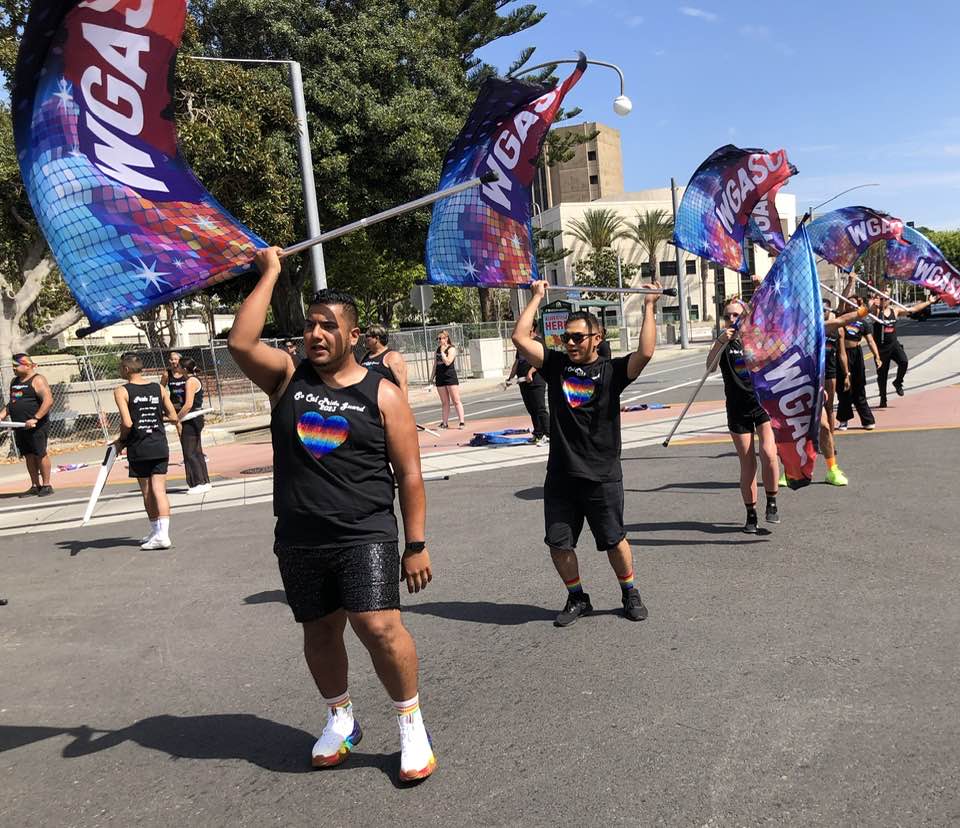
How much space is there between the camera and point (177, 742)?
139 inches

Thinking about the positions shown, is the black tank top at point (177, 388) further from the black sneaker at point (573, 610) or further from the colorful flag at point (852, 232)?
the colorful flag at point (852, 232)

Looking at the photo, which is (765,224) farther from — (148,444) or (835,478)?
(148,444)

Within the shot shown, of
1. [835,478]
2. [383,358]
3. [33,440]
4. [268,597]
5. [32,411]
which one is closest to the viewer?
[268,597]

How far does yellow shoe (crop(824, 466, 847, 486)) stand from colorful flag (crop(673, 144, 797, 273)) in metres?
2.25

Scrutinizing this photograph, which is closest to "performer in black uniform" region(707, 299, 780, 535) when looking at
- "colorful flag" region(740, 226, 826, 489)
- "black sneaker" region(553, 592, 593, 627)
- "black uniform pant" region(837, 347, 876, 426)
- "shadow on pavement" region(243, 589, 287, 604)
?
"colorful flag" region(740, 226, 826, 489)

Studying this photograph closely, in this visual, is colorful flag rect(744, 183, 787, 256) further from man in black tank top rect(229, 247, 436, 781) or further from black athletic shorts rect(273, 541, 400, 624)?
black athletic shorts rect(273, 541, 400, 624)

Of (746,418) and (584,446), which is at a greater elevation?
(584,446)

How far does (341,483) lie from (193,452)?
7401 millimetres

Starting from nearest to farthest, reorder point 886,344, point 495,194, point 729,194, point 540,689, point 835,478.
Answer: point 540,689
point 495,194
point 835,478
point 729,194
point 886,344

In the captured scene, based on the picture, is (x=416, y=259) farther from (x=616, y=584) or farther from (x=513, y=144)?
(x=616, y=584)

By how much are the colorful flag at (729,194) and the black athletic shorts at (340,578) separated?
6.12 m

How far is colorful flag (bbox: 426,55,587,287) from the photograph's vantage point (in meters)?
5.70

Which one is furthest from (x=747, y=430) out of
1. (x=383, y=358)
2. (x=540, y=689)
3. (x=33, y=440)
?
(x=33, y=440)

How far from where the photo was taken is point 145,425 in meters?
7.14
